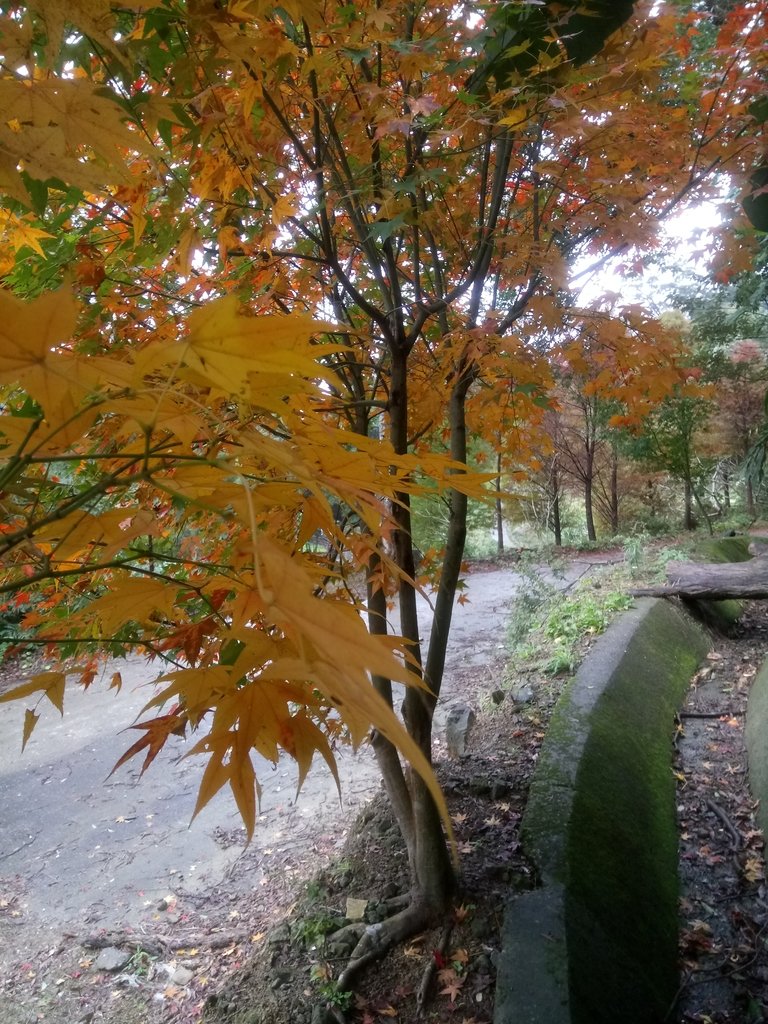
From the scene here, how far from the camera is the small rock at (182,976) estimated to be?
101 inches

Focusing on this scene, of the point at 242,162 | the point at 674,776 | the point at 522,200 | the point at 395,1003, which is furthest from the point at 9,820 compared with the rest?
the point at 522,200

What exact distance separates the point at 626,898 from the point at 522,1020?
619mm

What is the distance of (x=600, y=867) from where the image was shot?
215cm

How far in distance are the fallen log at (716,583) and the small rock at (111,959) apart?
12.6ft

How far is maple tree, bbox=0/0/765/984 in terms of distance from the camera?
1.44 ft

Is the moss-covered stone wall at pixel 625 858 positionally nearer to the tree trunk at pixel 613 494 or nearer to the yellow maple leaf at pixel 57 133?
the yellow maple leaf at pixel 57 133

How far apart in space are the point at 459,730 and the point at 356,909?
4.28ft

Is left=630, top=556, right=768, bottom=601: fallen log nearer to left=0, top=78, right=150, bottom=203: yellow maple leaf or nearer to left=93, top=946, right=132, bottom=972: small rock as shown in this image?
left=93, top=946, right=132, bottom=972: small rock

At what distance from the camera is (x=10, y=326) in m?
A: 0.41

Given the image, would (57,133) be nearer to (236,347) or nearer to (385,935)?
(236,347)

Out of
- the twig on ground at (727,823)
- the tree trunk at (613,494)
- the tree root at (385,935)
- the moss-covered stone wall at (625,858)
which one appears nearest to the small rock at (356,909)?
the tree root at (385,935)

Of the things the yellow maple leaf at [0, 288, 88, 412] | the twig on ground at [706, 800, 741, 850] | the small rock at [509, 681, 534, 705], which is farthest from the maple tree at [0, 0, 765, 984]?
the small rock at [509, 681, 534, 705]

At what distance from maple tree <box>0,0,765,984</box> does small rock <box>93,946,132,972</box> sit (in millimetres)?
1496

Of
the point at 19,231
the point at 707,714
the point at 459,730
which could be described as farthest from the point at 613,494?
the point at 19,231
